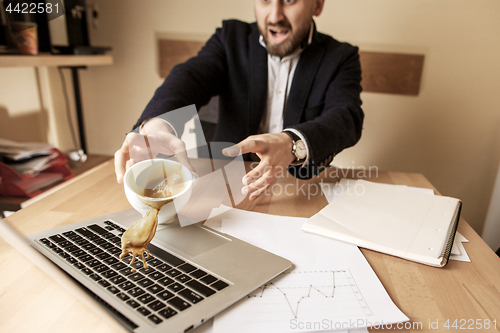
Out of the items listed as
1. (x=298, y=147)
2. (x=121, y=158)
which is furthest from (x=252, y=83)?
(x=121, y=158)

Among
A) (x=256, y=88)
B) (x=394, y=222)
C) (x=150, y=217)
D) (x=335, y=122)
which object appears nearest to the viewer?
(x=150, y=217)

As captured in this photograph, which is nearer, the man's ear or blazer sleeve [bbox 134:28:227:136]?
blazer sleeve [bbox 134:28:227:136]

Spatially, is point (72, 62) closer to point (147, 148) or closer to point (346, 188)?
point (147, 148)

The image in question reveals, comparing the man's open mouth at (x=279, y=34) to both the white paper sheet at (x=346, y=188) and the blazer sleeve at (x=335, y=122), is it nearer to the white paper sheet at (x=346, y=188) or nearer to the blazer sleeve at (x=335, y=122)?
the blazer sleeve at (x=335, y=122)

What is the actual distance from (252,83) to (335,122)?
0.43m

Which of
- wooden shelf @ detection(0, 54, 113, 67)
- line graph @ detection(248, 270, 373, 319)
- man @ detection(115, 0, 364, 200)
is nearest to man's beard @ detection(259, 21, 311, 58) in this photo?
man @ detection(115, 0, 364, 200)

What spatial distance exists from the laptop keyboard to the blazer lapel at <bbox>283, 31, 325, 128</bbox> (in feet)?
2.49

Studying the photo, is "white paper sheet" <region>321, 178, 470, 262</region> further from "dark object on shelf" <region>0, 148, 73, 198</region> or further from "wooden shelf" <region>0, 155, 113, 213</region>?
"dark object on shelf" <region>0, 148, 73, 198</region>

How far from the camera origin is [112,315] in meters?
0.33

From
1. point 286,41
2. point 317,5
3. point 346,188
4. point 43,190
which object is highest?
point 317,5

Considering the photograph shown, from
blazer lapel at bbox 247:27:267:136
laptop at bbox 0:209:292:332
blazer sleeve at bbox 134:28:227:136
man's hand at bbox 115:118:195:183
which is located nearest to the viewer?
laptop at bbox 0:209:292:332

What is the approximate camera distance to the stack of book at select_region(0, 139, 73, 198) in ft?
3.43

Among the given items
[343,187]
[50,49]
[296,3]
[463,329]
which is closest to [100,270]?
[463,329]

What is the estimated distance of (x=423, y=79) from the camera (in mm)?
1515
